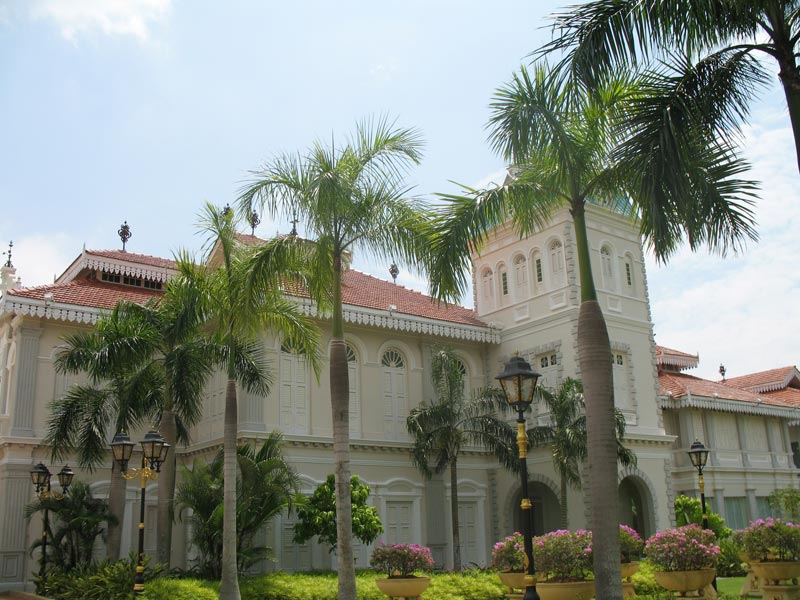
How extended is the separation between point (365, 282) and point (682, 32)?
20728 mm

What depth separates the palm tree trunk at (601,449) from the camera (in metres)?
10.5

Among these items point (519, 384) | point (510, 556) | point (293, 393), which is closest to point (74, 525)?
point (293, 393)

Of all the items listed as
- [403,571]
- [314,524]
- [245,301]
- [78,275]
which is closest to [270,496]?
[314,524]

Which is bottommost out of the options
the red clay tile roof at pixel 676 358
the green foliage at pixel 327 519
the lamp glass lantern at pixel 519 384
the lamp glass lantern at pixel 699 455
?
the green foliage at pixel 327 519

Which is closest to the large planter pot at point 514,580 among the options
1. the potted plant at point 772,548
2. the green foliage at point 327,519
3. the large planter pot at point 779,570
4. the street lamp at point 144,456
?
the potted plant at point 772,548

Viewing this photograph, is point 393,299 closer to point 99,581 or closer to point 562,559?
point 99,581

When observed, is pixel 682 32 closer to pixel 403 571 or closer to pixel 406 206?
pixel 406 206

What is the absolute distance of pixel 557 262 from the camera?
26.8 m

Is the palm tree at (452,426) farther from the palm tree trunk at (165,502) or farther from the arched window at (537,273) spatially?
the palm tree trunk at (165,502)

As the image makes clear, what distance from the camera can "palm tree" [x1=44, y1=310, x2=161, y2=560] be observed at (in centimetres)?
1788

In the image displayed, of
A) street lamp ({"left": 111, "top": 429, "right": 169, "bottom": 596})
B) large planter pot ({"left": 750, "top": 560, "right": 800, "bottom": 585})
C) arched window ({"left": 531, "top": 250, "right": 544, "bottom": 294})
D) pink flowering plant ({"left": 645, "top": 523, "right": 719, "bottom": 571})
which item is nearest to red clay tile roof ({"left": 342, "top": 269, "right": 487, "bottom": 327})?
arched window ({"left": 531, "top": 250, "right": 544, "bottom": 294})

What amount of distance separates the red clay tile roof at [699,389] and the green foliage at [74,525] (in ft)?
61.4

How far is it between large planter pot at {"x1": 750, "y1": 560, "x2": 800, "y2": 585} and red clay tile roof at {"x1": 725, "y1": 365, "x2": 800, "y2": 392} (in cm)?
2639

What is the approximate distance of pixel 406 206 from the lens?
14875 mm
